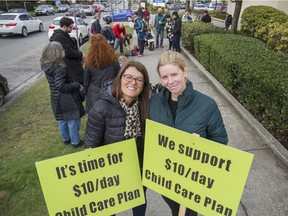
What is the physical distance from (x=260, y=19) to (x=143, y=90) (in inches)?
498

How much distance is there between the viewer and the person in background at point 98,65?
407cm

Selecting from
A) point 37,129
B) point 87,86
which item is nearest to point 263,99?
point 87,86

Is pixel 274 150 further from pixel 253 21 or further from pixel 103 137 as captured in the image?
pixel 253 21

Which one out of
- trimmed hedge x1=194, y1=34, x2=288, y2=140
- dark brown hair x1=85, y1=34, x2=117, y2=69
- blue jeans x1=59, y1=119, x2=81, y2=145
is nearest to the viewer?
dark brown hair x1=85, y1=34, x2=117, y2=69

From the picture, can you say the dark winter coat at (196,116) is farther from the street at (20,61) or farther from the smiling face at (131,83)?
the street at (20,61)

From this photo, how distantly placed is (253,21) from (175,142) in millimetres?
13598

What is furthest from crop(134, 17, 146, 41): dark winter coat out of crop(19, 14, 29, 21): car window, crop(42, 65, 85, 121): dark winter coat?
crop(19, 14, 29, 21): car window

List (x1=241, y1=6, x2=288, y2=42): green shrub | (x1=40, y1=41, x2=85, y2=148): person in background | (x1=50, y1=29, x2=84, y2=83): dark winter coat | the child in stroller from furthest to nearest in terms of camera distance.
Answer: the child in stroller
(x1=241, y1=6, x2=288, y2=42): green shrub
(x1=50, y1=29, x2=84, y2=83): dark winter coat
(x1=40, y1=41, x2=85, y2=148): person in background

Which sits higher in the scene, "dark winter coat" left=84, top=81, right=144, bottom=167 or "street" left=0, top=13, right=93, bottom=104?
"dark winter coat" left=84, top=81, right=144, bottom=167

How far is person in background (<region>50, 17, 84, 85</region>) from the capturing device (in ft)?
18.0

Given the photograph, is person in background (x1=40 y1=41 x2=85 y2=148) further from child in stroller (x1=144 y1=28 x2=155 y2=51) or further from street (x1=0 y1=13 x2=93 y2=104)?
child in stroller (x1=144 y1=28 x2=155 y2=51)

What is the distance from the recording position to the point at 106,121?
2275 mm

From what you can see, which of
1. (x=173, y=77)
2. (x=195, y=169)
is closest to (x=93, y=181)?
(x=195, y=169)

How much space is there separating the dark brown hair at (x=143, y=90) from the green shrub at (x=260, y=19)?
10.9 meters
